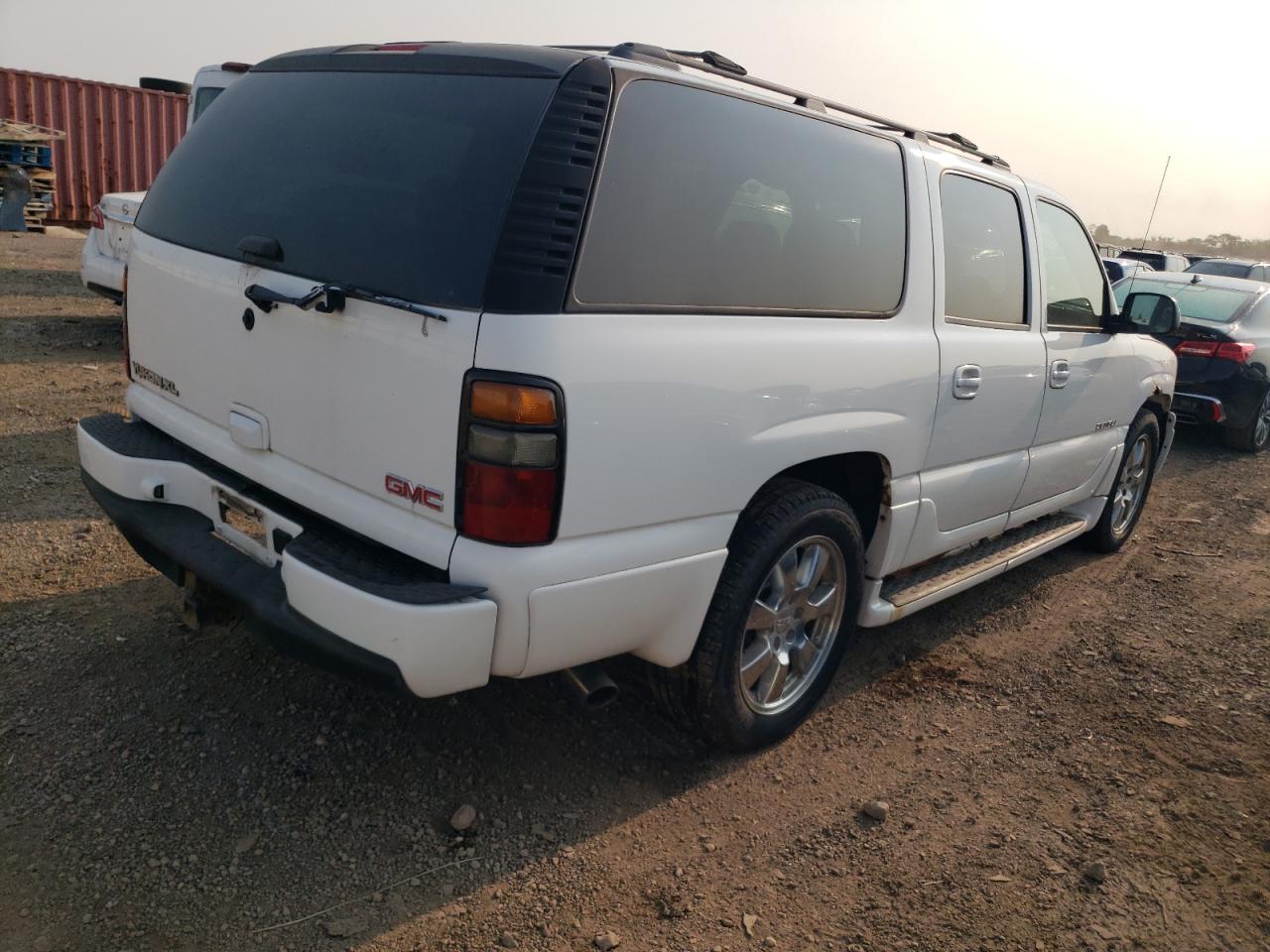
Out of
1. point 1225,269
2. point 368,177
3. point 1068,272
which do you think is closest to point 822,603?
point 368,177

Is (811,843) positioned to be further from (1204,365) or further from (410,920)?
(1204,365)

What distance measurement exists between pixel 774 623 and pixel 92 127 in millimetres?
18380

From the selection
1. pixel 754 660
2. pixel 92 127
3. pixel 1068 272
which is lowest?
pixel 754 660

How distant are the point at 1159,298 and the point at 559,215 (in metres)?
3.60

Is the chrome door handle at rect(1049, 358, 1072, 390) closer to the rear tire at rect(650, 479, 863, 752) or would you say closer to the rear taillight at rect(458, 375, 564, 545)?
the rear tire at rect(650, 479, 863, 752)

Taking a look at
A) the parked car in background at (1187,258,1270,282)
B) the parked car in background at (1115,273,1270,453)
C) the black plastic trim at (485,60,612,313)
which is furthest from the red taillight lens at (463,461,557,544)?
the parked car in background at (1187,258,1270,282)

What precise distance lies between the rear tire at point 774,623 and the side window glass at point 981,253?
1.00m

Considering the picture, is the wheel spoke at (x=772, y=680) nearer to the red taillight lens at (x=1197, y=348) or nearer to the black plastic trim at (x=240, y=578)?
the black plastic trim at (x=240, y=578)

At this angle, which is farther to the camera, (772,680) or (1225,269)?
(1225,269)

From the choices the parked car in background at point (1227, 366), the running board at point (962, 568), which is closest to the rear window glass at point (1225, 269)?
the parked car in background at point (1227, 366)

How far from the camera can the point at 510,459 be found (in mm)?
2195

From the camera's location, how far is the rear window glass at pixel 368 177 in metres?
2.29

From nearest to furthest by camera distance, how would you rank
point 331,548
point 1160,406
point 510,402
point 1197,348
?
point 510,402
point 331,548
point 1160,406
point 1197,348

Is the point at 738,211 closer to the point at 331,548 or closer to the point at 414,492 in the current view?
the point at 414,492
